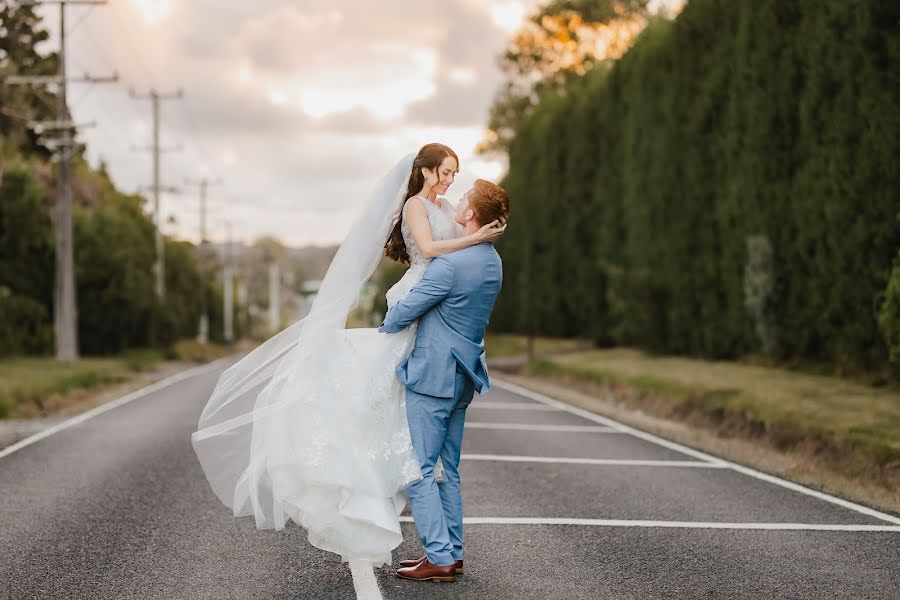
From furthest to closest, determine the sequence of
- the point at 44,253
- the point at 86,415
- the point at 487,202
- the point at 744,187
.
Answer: the point at 44,253 → the point at 744,187 → the point at 86,415 → the point at 487,202

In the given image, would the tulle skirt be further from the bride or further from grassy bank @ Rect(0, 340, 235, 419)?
grassy bank @ Rect(0, 340, 235, 419)

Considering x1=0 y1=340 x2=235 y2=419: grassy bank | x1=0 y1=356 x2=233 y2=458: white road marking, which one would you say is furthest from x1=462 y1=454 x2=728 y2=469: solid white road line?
x1=0 y1=340 x2=235 y2=419: grassy bank

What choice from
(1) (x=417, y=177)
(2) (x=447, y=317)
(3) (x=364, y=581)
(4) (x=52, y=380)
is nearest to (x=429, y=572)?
(3) (x=364, y=581)

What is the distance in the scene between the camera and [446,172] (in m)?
6.26

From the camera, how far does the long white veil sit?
6152 millimetres

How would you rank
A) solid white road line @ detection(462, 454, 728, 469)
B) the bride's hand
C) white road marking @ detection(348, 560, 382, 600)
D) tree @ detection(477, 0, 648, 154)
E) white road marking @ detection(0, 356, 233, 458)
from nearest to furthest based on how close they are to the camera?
white road marking @ detection(348, 560, 382, 600), the bride's hand, solid white road line @ detection(462, 454, 728, 469), white road marking @ detection(0, 356, 233, 458), tree @ detection(477, 0, 648, 154)

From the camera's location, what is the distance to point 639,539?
23.9ft

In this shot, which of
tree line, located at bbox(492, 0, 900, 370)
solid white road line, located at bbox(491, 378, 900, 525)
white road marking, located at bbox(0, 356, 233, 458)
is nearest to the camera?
solid white road line, located at bbox(491, 378, 900, 525)

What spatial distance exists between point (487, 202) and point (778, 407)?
32.1 feet

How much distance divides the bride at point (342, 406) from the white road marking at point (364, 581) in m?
0.16

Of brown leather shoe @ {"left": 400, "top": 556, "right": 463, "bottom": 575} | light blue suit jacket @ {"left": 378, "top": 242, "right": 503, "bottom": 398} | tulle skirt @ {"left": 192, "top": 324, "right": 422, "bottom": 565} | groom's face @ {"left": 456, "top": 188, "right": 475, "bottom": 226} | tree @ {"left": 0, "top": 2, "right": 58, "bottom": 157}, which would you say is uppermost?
tree @ {"left": 0, "top": 2, "right": 58, "bottom": 157}

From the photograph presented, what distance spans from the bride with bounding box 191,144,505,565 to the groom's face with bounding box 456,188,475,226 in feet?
0.27

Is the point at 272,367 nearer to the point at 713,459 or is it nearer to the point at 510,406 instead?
the point at 713,459

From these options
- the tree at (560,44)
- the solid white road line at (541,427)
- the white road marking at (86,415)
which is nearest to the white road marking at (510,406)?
the solid white road line at (541,427)
